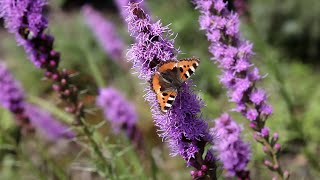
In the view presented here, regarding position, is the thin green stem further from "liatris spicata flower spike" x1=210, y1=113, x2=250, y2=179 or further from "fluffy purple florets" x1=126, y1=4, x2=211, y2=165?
"fluffy purple florets" x1=126, y1=4, x2=211, y2=165

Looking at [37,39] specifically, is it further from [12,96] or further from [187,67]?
[187,67]

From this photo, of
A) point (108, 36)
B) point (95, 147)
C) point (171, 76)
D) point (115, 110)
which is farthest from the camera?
point (108, 36)

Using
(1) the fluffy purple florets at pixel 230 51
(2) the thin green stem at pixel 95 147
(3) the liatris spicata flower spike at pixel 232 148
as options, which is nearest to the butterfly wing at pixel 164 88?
(1) the fluffy purple florets at pixel 230 51

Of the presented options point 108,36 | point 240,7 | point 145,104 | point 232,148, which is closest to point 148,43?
point 232,148

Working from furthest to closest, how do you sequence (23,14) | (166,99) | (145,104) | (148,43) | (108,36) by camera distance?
(145,104) < (108,36) < (23,14) < (148,43) < (166,99)

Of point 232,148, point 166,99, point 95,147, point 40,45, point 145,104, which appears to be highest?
point 145,104

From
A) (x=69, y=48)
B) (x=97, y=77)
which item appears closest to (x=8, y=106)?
(x=97, y=77)

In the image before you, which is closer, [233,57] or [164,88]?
[164,88]

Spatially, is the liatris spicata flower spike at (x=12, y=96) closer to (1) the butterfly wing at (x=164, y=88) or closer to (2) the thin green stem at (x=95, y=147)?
(2) the thin green stem at (x=95, y=147)
